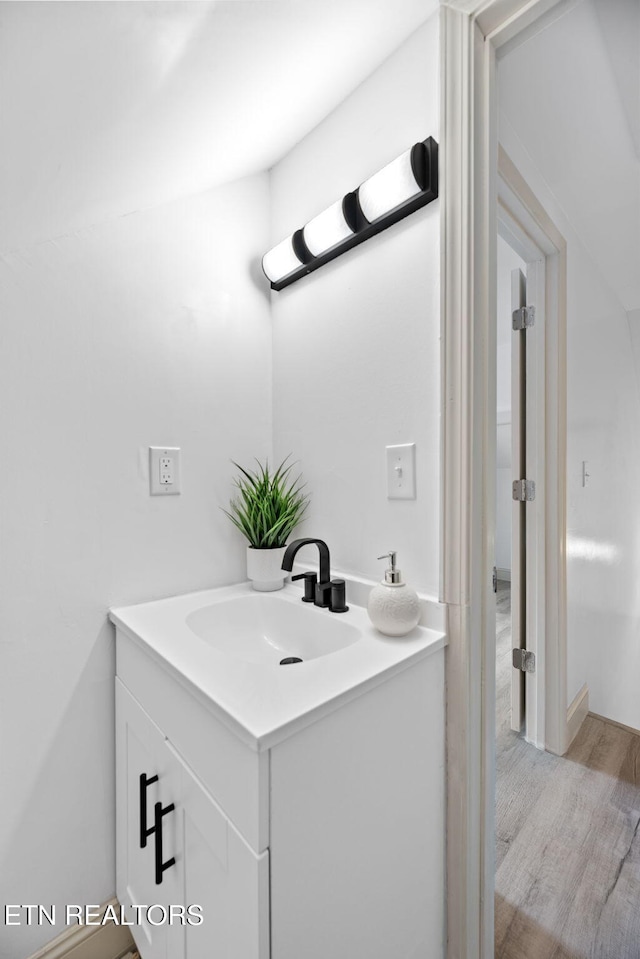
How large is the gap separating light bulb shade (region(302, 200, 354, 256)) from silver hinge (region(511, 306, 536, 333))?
99 centimetres

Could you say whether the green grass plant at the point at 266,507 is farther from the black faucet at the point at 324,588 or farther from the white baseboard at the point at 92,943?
the white baseboard at the point at 92,943

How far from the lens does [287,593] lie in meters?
1.11

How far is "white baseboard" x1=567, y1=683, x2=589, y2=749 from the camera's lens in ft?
5.65

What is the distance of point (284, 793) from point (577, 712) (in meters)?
1.77

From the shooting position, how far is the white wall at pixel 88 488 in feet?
2.85

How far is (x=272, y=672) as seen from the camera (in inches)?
26.6

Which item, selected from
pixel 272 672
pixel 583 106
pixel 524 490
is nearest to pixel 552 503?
pixel 524 490

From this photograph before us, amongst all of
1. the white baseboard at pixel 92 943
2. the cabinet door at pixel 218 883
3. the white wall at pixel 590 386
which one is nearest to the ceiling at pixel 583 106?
the white wall at pixel 590 386

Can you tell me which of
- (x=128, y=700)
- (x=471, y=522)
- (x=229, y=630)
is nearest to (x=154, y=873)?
A: (x=128, y=700)

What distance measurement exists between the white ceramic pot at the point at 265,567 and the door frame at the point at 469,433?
1.48ft

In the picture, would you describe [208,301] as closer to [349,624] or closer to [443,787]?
[349,624]

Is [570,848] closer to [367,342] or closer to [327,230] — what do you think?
[367,342]

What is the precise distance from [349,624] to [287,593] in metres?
0.27

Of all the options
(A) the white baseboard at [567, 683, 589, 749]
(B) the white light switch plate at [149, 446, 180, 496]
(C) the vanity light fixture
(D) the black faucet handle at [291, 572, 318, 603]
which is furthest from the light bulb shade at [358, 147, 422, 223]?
(A) the white baseboard at [567, 683, 589, 749]
